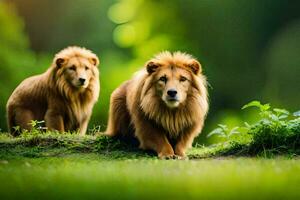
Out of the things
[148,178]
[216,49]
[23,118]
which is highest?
[216,49]

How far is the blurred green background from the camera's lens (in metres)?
12.8

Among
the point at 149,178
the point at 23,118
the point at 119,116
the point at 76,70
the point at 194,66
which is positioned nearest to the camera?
the point at 149,178

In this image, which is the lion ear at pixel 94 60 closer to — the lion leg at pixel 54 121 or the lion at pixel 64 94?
the lion at pixel 64 94

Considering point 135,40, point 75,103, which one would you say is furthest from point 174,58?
point 135,40

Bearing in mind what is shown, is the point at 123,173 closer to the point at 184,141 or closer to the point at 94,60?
the point at 184,141

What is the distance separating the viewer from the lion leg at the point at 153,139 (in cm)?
825

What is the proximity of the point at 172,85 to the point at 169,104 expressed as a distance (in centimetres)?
16

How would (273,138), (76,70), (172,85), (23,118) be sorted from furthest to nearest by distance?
(23,118), (76,70), (172,85), (273,138)

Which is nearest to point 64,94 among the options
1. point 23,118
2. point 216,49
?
point 23,118

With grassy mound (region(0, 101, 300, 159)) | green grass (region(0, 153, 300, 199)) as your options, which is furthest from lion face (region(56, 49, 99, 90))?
green grass (region(0, 153, 300, 199))

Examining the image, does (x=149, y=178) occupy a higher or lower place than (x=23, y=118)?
lower

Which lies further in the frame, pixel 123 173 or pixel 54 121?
pixel 54 121

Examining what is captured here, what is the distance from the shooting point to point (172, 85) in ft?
27.1

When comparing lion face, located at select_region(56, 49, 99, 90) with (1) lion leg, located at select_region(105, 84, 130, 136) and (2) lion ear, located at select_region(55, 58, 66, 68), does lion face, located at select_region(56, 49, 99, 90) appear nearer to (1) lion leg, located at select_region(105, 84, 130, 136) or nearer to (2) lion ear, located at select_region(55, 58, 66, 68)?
(2) lion ear, located at select_region(55, 58, 66, 68)
